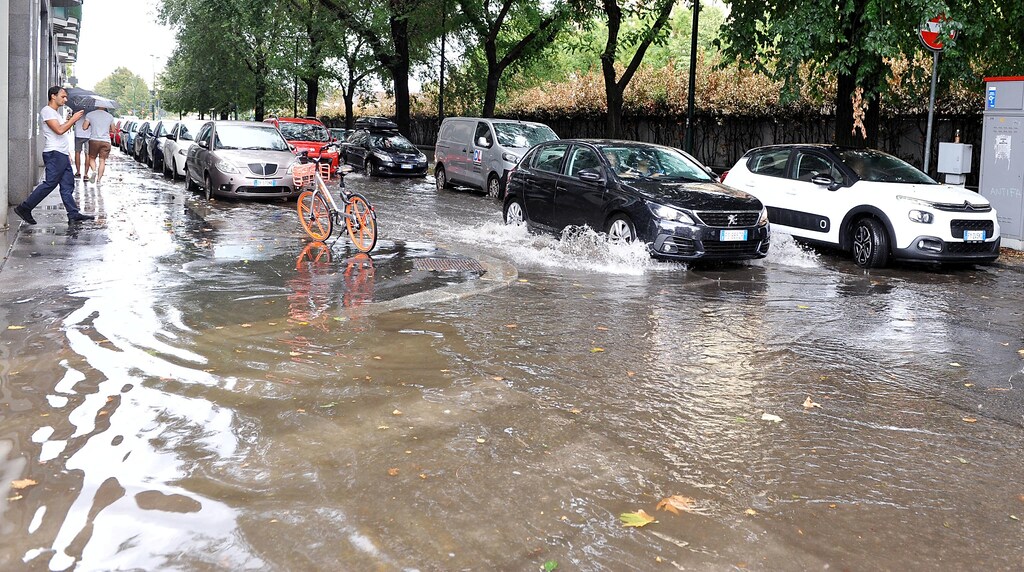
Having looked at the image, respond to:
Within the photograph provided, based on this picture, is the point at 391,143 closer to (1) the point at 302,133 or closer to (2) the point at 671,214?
(1) the point at 302,133

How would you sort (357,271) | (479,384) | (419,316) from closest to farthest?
1. (479,384)
2. (419,316)
3. (357,271)

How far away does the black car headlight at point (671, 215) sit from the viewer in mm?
11844

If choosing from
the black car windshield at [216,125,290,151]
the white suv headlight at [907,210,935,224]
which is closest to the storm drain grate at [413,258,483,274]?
the white suv headlight at [907,210,935,224]

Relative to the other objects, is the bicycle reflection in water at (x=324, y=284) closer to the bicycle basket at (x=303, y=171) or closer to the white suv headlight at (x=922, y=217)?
the bicycle basket at (x=303, y=171)

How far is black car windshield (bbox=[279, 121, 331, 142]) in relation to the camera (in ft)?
107

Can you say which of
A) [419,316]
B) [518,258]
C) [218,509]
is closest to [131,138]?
[518,258]

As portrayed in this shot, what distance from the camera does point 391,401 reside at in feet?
19.4

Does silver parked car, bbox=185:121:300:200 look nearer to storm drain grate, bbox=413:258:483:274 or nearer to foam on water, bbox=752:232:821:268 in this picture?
storm drain grate, bbox=413:258:483:274

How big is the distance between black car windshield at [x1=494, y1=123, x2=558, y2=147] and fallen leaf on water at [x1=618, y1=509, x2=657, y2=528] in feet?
61.9

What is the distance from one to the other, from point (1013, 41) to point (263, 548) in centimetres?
1796

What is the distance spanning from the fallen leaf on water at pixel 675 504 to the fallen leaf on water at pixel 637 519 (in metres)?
0.11

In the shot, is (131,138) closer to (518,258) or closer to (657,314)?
(518,258)

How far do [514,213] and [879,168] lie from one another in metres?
5.32

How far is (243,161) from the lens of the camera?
19.5 m
